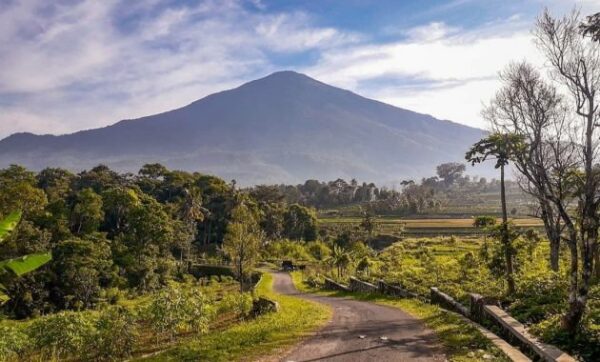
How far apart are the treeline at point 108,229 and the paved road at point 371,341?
31269mm

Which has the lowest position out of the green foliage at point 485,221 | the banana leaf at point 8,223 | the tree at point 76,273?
the tree at point 76,273

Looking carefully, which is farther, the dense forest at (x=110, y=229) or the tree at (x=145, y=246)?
the tree at (x=145, y=246)

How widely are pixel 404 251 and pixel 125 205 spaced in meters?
35.0

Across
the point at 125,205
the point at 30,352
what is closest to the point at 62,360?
the point at 30,352

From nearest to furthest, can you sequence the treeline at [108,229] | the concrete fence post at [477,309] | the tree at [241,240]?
the concrete fence post at [477,309], the tree at [241,240], the treeline at [108,229]

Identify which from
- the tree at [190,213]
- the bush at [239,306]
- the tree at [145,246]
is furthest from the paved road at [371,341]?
the tree at [190,213]

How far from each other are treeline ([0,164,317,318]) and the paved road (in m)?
31.3

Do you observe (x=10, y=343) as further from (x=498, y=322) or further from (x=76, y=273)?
(x=76, y=273)

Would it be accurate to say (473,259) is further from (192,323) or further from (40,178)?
(40,178)

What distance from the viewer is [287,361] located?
12812 mm

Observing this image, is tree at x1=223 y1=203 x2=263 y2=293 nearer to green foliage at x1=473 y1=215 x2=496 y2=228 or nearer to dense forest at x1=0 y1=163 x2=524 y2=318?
dense forest at x1=0 y1=163 x2=524 y2=318

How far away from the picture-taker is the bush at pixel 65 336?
16.7 meters

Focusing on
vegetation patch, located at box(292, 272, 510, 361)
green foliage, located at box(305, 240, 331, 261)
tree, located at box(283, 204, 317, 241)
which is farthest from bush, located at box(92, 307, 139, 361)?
tree, located at box(283, 204, 317, 241)

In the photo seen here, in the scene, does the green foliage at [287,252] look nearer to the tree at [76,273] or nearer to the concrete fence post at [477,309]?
the tree at [76,273]
